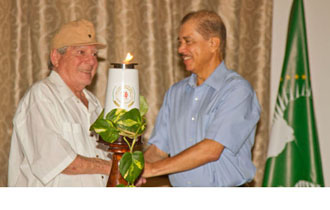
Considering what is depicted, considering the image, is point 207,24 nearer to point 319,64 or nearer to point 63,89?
point 63,89

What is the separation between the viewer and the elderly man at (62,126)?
1934 millimetres

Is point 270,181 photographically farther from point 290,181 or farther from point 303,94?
point 303,94

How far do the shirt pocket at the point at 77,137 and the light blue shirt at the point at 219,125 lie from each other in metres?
0.40

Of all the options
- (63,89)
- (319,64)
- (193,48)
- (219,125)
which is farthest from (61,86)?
(319,64)

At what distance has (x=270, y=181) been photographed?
3.39 m

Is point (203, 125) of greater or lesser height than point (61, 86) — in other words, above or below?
below

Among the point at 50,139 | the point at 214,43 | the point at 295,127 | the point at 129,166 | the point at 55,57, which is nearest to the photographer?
the point at 129,166

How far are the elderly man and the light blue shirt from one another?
37 cm

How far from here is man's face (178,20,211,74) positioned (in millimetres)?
2139

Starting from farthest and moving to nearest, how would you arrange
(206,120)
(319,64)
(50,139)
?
(319,64) → (206,120) → (50,139)

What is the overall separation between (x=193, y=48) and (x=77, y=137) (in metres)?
0.66

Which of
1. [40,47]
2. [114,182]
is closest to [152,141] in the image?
[114,182]

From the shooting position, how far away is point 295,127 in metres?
3.40

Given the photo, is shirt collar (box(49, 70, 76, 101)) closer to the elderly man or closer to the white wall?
the elderly man
